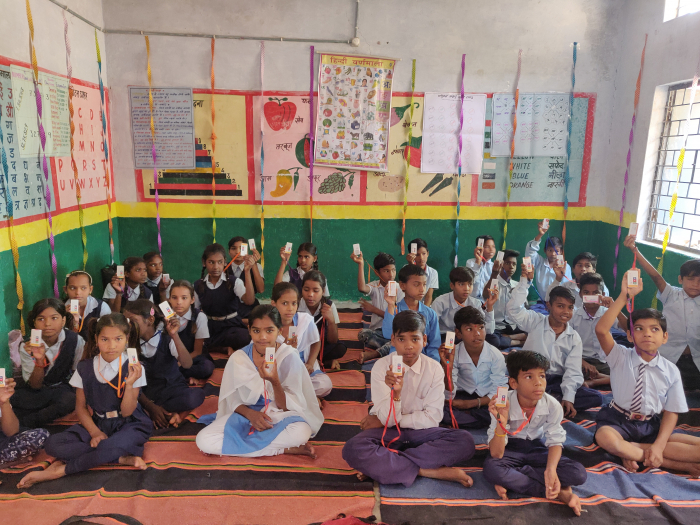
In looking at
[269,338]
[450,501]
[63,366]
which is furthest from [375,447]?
[63,366]

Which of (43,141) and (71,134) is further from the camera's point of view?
(71,134)

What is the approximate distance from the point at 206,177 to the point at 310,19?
5.84 feet

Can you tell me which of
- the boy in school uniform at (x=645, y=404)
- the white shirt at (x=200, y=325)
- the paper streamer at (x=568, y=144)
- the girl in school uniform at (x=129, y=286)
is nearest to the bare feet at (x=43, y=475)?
the white shirt at (x=200, y=325)

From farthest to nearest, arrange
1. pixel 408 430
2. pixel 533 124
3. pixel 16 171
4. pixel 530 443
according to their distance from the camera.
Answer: pixel 533 124, pixel 16 171, pixel 408 430, pixel 530 443

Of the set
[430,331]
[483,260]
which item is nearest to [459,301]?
[430,331]

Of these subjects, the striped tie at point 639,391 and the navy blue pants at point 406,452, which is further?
the striped tie at point 639,391

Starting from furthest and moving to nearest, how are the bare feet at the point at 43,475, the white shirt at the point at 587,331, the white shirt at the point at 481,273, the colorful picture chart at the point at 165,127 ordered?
the colorful picture chart at the point at 165,127, the white shirt at the point at 481,273, the white shirt at the point at 587,331, the bare feet at the point at 43,475

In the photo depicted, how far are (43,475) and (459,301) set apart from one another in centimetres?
274

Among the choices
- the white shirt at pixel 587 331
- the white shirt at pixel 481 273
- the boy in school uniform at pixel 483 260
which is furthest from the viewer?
the boy in school uniform at pixel 483 260

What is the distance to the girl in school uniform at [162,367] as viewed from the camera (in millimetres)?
2814

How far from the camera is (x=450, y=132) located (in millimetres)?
4840

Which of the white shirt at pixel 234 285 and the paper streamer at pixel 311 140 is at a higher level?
the paper streamer at pixel 311 140

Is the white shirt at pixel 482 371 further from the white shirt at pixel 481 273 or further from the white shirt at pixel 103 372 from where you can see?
the white shirt at pixel 103 372

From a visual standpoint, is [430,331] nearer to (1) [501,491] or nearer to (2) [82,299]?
(1) [501,491]
